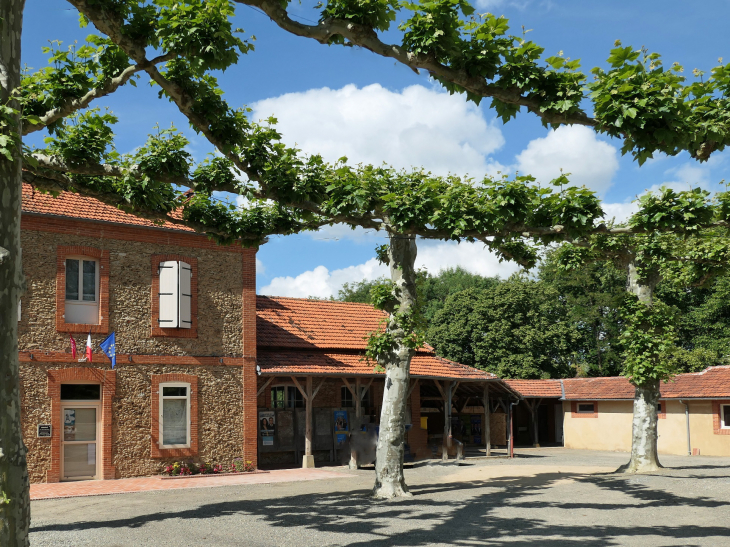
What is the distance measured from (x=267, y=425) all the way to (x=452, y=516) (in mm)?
10676

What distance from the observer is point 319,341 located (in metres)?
22.1

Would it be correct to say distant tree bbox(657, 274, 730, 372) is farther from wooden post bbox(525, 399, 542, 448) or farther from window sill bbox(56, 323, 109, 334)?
window sill bbox(56, 323, 109, 334)

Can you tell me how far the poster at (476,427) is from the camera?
3047 cm

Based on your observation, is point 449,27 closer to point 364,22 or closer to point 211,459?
point 364,22

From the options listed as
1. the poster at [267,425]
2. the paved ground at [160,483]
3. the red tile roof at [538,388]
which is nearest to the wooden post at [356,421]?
the paved ground at [160,483]

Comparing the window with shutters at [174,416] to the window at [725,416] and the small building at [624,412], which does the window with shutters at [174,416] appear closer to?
the small building at [624,412]

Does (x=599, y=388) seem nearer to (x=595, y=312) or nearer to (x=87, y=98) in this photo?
(x=595, y=312)

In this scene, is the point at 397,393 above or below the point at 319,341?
below

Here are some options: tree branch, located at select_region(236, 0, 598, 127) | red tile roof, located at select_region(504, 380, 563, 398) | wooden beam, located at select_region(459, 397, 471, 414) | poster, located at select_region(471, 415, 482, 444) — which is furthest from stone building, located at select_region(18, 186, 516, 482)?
red tile roof, located at select_region(504, 380, 563, 398)

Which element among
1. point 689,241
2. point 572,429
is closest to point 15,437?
point 689,241

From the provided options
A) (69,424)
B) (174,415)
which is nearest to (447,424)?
(174,415)

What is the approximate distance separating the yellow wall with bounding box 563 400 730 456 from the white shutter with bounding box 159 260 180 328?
746 inches

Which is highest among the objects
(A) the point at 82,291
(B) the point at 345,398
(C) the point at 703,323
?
(A) the point at 82,291

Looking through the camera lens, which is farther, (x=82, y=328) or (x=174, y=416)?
(x=174, y=416)
